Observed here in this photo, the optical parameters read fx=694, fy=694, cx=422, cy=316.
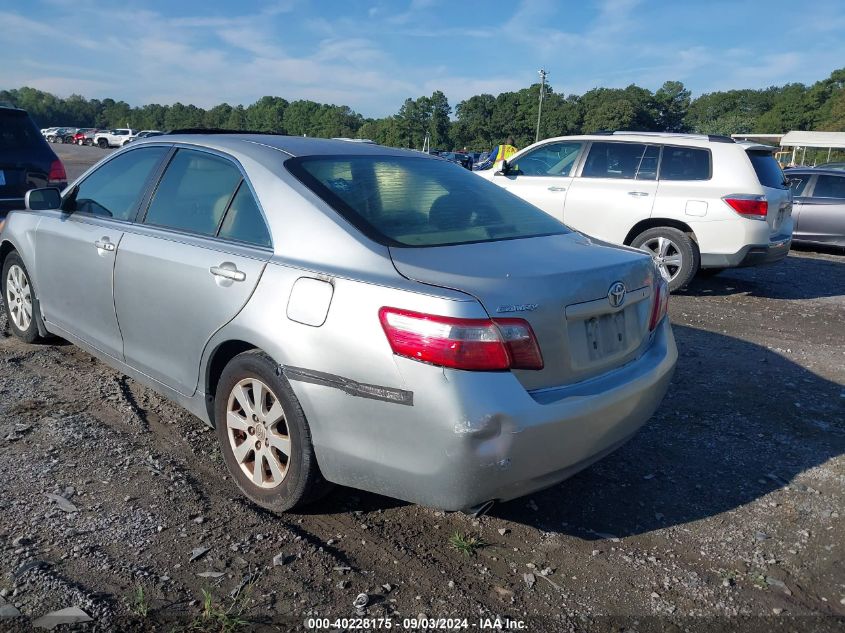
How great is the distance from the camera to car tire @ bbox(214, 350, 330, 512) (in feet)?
9.12

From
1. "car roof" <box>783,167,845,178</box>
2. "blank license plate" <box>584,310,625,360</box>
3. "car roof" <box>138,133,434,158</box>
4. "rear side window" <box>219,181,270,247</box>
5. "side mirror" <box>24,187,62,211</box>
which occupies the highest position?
"car roof" <box>138,133,434,158</box>

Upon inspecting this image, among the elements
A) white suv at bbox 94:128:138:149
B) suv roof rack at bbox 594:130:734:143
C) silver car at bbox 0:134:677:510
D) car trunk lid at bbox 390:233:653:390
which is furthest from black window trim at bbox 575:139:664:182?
white suv at bbox 94:128:138:149

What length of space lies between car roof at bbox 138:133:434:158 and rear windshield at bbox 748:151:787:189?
555cm

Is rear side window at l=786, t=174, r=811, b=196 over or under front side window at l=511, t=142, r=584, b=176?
under

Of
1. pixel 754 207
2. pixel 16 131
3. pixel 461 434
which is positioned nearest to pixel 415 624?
pixel 461 434

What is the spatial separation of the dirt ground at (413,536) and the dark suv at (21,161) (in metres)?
3.35

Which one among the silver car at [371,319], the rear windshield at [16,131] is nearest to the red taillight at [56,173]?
the rear windshield at [16,131]

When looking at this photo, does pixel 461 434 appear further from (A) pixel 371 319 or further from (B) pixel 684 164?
(B) pixel 684 164

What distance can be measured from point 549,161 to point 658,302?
6228 mm

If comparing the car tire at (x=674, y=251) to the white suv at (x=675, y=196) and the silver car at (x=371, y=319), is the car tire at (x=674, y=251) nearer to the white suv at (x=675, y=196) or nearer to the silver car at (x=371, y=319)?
the white suv at (x=675, y=196)

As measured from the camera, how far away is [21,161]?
7043 millimetres

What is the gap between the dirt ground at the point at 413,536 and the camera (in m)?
2.46

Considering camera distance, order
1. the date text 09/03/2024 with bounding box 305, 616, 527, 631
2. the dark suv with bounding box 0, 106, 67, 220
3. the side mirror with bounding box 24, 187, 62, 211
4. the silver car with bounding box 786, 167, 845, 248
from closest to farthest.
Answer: the date text 09/03/2024 with bounding box 305, 616, 527, 631, the side mirror with bounding box 24, 187, 62, 211, the dark suv with bounding box 0, 106, 67, 220, the silver car with bounding box 786, 167, 845, 248

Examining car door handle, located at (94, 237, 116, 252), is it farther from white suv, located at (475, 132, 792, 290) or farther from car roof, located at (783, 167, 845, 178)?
car roof, located at (783, 167, 845, 178)
